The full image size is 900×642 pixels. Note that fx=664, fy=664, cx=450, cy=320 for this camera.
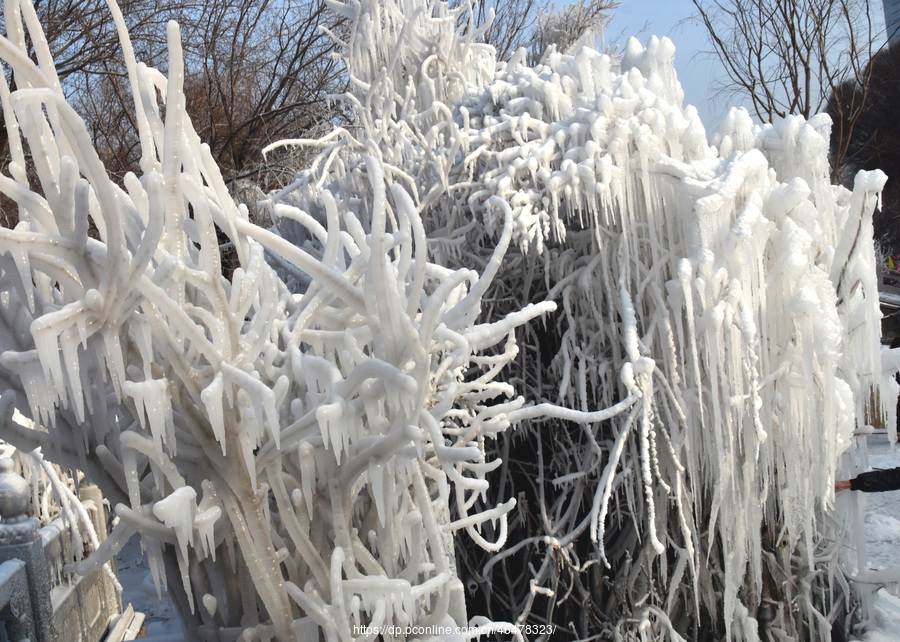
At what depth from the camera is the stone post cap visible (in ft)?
10.4

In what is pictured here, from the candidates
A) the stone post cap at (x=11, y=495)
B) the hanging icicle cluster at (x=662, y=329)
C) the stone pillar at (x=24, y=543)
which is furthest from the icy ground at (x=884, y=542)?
the stone post cap at (x=11, y=495)

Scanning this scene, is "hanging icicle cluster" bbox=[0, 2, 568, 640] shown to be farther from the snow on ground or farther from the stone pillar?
the snow on ground

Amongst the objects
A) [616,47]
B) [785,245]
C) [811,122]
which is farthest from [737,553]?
[616,47]

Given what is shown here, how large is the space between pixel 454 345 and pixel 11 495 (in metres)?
2.72

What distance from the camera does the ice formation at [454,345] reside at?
56.3 inches

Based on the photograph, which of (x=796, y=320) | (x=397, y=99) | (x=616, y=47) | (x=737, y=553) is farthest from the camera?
(x=616, y=47)

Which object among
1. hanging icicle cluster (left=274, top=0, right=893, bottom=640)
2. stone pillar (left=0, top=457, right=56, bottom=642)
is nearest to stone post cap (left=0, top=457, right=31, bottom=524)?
stone pillar (left=0, top=457, right=56, bottom=642)

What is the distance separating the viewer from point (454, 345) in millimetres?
1682

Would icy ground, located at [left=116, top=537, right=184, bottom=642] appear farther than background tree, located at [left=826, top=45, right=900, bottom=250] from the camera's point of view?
No

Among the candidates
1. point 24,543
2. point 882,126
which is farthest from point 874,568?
point 882,126

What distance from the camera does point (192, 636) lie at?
5.86ft

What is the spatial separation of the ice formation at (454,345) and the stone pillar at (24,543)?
1759 mm

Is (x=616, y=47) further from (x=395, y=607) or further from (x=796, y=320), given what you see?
(x=395, y=607)

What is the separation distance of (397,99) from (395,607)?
388cm
